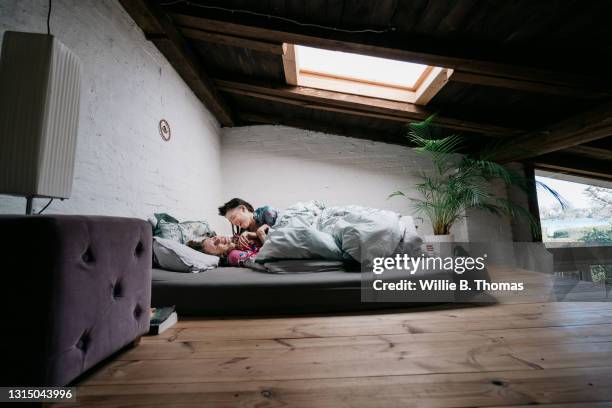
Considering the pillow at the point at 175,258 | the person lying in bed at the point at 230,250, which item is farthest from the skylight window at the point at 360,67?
the pillow at the point at 175,258

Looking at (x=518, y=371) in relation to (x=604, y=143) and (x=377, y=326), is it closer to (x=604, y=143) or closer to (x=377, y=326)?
(x=377, y=326)

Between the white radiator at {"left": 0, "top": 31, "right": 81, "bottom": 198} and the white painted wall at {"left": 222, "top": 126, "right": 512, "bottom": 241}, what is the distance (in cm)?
340

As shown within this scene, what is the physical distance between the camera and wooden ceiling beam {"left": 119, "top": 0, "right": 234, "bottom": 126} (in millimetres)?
2022

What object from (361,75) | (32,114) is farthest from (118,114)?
(361,75)

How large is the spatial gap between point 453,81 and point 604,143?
2.44m

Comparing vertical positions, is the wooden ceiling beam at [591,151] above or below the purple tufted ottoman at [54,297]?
above

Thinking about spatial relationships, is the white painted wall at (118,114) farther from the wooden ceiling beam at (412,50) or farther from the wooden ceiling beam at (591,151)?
the wooden ceiling beam at (591,151)

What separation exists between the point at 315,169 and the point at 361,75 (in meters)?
1.61

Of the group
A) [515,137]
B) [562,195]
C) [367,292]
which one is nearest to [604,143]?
[562,195]

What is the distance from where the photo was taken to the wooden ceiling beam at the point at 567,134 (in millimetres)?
2381

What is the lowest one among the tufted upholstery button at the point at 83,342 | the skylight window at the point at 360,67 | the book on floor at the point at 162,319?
the book on floor at the point at 162,319

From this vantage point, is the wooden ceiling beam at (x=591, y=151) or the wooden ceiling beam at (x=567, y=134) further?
the wooden ceiling beam at (x=591, y=151)

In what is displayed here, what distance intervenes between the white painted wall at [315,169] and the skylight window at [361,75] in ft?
4.02

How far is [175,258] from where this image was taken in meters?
1.69
